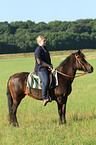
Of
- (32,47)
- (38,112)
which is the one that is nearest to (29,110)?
(38,112)

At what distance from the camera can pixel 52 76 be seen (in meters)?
7.82

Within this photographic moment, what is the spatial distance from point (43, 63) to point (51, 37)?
12527 centimetres

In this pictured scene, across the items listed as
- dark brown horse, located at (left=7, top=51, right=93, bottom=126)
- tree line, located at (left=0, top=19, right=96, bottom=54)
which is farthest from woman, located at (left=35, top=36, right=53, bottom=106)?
tree line, located at (left=0, top=19, right=96, bottom=54)

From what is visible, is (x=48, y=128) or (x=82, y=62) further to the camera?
(x=82, y=62)

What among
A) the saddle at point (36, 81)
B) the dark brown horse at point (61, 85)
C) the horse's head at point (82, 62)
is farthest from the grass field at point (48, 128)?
the horse's head at point (82, 62)

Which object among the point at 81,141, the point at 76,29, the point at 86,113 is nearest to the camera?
the point at 81,141

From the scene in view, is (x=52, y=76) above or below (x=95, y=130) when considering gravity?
above

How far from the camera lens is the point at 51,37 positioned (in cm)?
13138

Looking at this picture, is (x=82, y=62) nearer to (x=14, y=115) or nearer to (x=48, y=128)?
(x=48, y=128)

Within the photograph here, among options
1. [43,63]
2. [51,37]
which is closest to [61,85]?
[43,63]

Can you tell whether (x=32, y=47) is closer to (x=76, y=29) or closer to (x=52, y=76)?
(x=76, y=29)

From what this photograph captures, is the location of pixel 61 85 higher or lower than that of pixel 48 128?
higher

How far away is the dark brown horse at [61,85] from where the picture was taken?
25.0 ft

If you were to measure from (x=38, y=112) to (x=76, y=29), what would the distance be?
151989 mm
